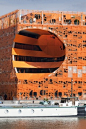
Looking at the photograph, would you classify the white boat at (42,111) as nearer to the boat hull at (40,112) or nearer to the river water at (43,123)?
the boat hull at (40,112)

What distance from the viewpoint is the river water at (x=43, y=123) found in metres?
96.6

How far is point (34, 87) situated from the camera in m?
136

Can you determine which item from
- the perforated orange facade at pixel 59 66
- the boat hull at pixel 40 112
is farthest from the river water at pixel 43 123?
the perforated orange facade at pixel 59 66

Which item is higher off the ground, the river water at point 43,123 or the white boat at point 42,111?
the white boat at point 42,111

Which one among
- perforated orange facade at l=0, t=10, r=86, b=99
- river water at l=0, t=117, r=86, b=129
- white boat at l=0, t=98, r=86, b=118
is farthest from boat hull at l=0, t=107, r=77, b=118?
perforated orange facade at l=0, t=10, r=86, b=99

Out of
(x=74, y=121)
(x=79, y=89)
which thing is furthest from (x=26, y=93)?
(x=74, y=121)

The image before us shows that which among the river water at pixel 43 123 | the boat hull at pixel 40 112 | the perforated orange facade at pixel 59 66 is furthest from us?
the perforated orange facade at pixel 59 66

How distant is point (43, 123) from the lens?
10088 cm

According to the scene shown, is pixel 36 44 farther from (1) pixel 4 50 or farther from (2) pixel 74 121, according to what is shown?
(2) pixel 74 121

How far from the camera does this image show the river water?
96.6 meters

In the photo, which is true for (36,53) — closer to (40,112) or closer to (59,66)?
(59,66)

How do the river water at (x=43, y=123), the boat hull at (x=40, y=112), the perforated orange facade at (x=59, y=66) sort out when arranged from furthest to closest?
the perforated orange facade at (x=59, y=66)
the boat hull at (x=40, y=112)
the river water at (x=43, y=123)

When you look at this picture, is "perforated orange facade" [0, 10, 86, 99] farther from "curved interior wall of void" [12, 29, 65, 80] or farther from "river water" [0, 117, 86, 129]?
"river water" [0, 117, 86, 129]

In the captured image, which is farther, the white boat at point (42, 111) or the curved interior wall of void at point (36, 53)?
the curved interior wall of void at point (36, 53)
